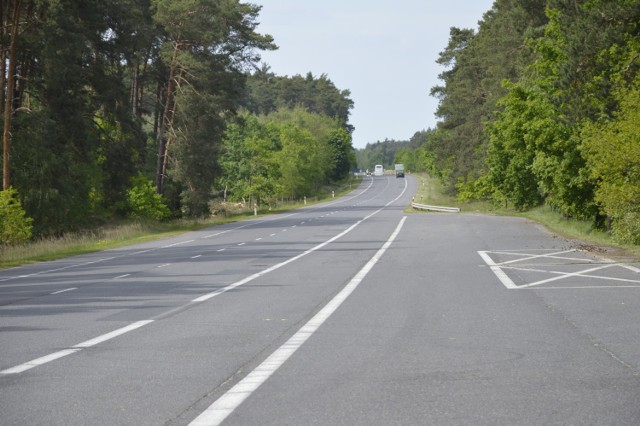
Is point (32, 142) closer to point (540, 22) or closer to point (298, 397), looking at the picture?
point (540, 22)

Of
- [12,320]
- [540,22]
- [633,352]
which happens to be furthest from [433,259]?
[540,22]

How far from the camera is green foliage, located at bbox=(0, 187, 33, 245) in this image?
120 feet

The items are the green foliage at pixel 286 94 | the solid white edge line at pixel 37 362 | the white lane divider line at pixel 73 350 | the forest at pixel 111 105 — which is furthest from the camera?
the green foliage at pixel 286 94

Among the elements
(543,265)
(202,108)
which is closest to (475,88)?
(202,108)

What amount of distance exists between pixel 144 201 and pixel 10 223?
63.2ft

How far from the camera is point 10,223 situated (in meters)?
36.8

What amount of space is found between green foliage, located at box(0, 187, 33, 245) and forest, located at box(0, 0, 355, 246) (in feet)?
0.15

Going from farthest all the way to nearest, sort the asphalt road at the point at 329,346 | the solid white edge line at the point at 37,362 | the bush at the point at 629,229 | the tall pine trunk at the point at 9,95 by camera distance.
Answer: the tall pine trunk at the point at 9,95 < the bush at the point at 629,229 < the solid white edge line at the point at 37,362 < the asphalt road at the point at 329,346

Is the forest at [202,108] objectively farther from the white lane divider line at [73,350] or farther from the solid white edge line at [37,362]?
the solid white edge line at [37,362]

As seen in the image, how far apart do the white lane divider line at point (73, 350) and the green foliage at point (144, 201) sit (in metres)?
44.3

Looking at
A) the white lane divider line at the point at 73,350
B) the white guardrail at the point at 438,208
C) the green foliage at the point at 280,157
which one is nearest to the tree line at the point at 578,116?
the white guardrail at the point at 438,208

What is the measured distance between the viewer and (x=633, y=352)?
357 inches

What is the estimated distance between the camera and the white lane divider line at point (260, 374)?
6.54 m

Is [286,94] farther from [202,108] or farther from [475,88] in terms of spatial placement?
[202,108]
